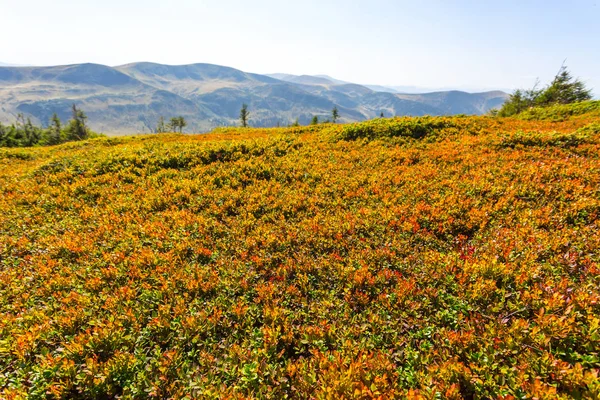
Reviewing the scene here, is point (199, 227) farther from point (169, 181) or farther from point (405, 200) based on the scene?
point (405, 200)

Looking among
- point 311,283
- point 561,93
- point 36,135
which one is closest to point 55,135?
point 36,135

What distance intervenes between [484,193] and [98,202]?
48.4 feet

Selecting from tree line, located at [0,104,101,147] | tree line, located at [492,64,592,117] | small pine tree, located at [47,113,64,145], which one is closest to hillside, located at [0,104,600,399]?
tree line, located at [492,64,592,117]

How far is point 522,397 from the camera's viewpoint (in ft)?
12.5

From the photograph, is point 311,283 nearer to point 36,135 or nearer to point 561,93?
point 561,93

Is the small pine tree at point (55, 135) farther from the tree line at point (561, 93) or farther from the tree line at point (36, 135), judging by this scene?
the tree line at point (561, 93)

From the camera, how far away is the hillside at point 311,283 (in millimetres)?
4484

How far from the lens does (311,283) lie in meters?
6.72

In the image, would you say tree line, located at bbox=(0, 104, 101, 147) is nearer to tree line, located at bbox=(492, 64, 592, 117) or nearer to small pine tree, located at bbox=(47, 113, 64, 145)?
small pine tree, located at bbox=(47, 113, 64, 145)

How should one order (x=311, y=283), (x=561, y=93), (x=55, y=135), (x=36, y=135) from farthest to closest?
1. (x=55, y=135)
2. (x=36, y=135)
3. (x=561, y=93)
4. (x=311, y=283)

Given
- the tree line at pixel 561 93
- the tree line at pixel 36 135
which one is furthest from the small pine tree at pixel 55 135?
the tree line at pixel 561 93

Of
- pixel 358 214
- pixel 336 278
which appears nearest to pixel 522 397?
pixel 336 278

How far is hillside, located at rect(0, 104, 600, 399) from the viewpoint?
14.7 feet

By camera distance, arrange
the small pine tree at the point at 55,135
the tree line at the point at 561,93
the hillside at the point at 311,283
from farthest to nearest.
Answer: the small pine tree at the point at 55,135 < the tree line at the point at 561,93 < the hillside at the point at 311,283
